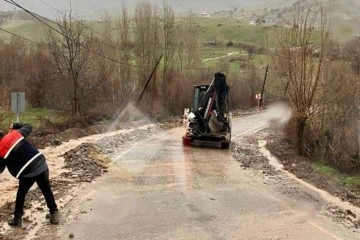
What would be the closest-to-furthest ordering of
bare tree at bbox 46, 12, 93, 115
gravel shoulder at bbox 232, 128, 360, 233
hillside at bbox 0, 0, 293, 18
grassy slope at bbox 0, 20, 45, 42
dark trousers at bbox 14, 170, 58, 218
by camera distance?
dark trousers at bbox 14, 170, 58, 218
gravel shoulder at bbox 232, 128, 360, 233
hillside at bbox 0, 0, 293, 18
bare tree at bbox 46, 12, 93, 115
grassy slope at bbox 0, 20, 45, 42

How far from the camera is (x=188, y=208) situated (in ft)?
35.3

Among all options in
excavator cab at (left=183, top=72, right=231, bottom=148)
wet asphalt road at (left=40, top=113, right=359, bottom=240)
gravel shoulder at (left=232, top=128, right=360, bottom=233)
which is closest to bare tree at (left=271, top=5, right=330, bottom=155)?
gravel shoulder at (left=232, top=128, right=360, bottom=233)

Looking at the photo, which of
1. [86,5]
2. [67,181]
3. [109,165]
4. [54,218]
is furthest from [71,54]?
[86,5]

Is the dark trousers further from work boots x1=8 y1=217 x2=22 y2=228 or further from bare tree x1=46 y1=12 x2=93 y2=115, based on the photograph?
bare tree x1=46 y1=12 x2=93 y2=115

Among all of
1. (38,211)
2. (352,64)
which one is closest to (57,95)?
(352,64)

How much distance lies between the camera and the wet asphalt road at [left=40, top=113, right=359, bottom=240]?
905cm

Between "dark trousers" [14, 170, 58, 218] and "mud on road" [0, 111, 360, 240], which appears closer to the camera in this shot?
"dark trousers" [14, 170, 58, 218]

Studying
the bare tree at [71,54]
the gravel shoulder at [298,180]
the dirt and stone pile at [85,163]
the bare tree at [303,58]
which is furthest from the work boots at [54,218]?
the bare tree at [71,54]

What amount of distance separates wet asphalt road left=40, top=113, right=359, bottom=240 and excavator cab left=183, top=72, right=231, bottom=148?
6.05 m

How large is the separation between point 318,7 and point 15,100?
10.9m

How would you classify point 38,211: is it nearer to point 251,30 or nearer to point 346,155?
point 346,155

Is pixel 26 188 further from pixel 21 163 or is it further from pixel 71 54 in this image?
pixel 71 54

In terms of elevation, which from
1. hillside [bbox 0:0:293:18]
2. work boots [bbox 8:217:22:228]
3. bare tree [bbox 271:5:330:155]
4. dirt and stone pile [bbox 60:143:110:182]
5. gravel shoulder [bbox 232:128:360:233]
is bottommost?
gravel shoulder [bbox 232:128:360:233]

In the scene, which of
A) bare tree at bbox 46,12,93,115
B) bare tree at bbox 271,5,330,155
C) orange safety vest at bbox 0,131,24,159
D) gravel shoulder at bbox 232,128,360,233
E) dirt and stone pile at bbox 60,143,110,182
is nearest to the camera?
orange safety vest at bbox 0,131,24,159
